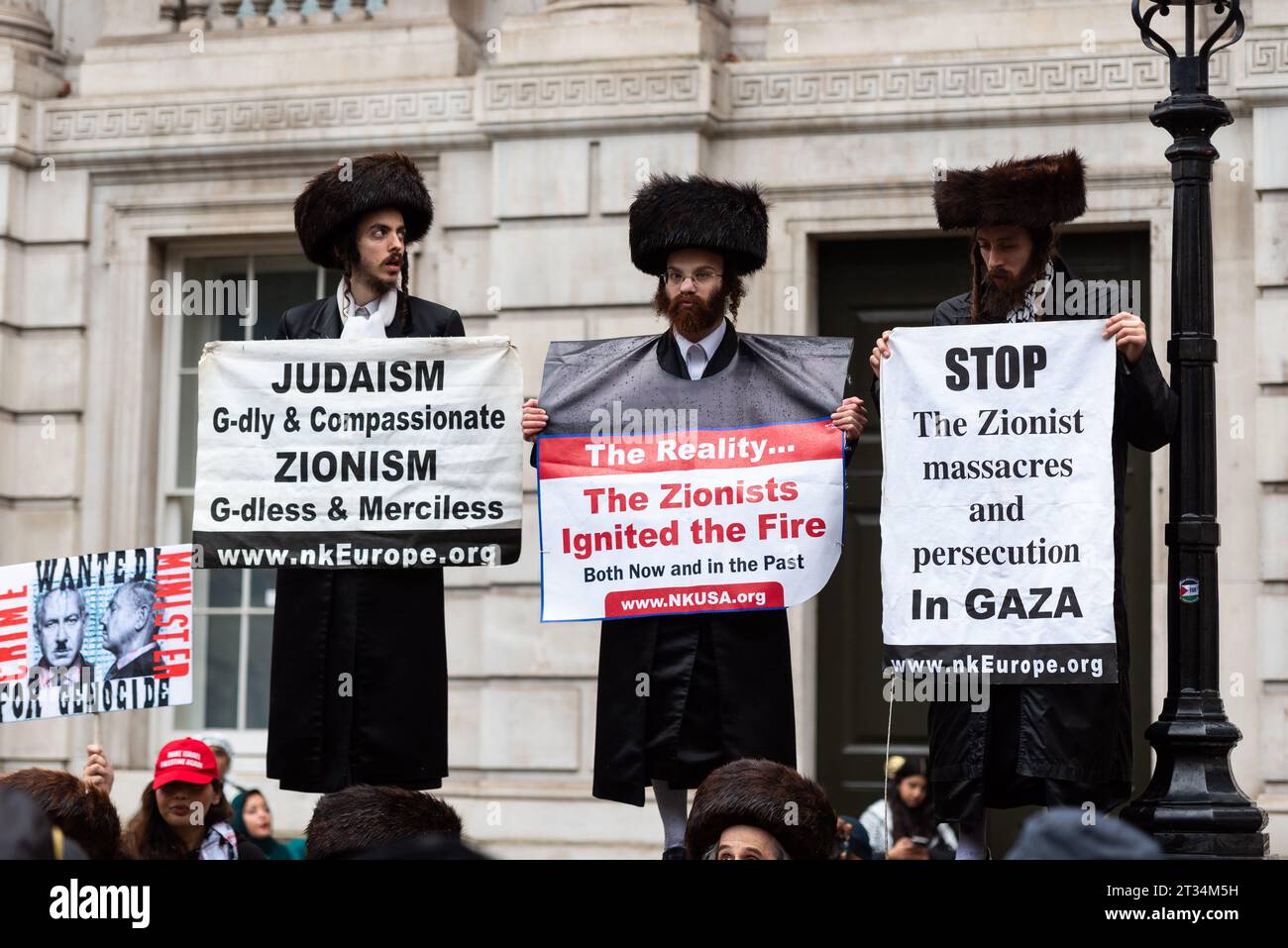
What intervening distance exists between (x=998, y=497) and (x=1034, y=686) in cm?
63

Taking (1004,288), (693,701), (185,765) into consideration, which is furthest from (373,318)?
(1004,288)

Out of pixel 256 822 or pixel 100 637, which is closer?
pixel 100 637

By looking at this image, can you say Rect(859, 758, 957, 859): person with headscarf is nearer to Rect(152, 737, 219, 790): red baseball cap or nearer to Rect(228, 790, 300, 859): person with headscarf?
Rect(228, 790, 300, 859): person with headscarf

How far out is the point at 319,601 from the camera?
294 inches

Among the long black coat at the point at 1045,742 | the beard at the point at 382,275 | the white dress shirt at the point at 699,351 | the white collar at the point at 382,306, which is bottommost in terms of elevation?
the long black coat at the point at 1045,742

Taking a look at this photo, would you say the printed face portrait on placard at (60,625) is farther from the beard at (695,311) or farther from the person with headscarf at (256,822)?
the person with headscarf at (256,822)

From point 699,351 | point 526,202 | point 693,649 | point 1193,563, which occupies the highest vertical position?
point 526,202

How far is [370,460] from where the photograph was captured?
7.62 m

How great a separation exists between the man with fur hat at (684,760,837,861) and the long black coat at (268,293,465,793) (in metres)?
2.56

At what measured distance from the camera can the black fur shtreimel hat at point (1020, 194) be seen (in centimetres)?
665

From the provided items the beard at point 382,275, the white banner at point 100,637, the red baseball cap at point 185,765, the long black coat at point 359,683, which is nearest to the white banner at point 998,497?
the long black coat at point 359,683

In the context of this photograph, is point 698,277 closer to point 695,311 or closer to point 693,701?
point 695,311
